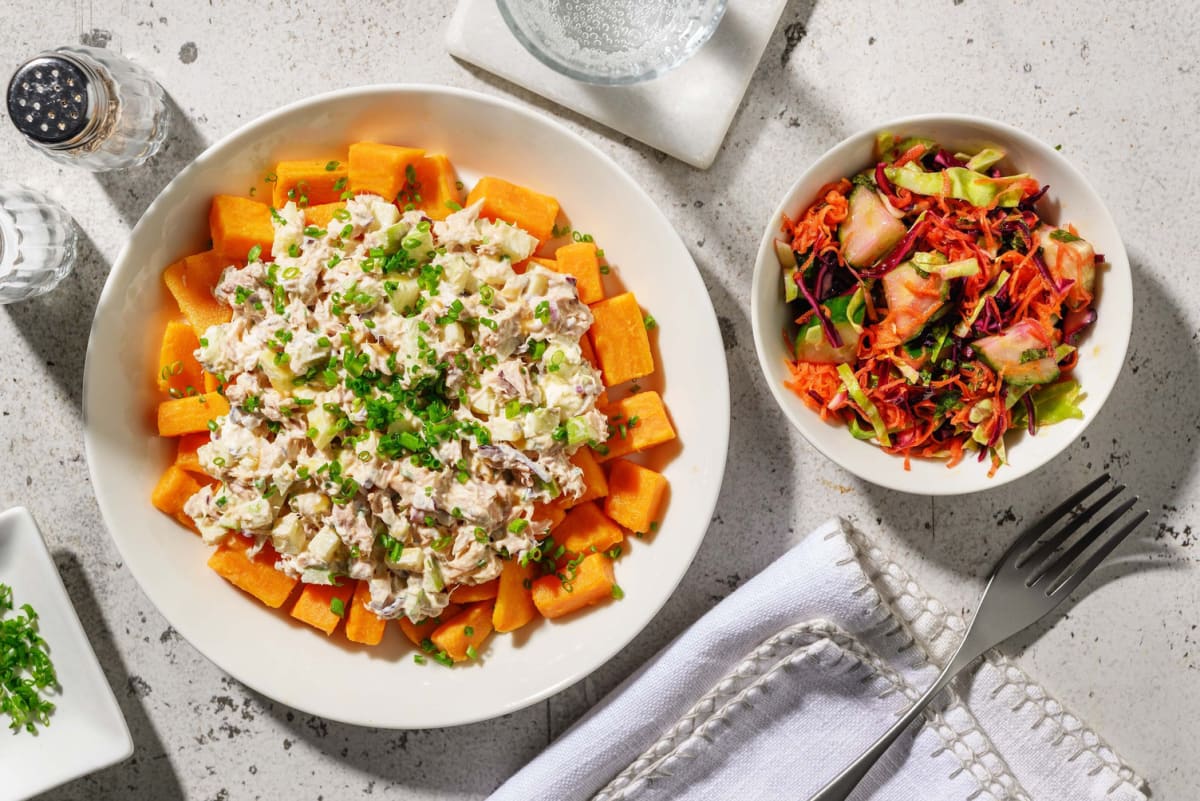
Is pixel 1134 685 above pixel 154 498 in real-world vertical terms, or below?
above

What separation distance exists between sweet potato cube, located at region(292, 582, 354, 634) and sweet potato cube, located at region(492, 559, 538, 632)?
35 centimetres

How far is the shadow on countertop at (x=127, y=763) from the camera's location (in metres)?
2.30

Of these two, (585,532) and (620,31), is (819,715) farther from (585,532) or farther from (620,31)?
(620,31)

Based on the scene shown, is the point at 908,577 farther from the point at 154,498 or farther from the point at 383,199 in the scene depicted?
the point at 154,498

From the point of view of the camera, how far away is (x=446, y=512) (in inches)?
76.6

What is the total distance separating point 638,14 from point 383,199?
70cm

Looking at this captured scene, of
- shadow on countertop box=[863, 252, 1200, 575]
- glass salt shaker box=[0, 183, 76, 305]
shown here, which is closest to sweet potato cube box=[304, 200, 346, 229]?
glass salt shaker box=[0, 183, 76, 305]

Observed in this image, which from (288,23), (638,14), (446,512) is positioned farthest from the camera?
(288,23)

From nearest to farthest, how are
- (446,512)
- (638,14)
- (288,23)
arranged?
(446,512)
(638,14)
(288,23)

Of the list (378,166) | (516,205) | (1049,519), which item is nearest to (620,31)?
(516,205)

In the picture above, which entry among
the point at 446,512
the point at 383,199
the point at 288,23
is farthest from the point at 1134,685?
the point at 288,23

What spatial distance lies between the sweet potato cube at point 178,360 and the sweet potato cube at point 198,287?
0.02 meters

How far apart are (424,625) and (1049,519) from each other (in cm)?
150

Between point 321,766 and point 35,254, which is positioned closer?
point 35,254
